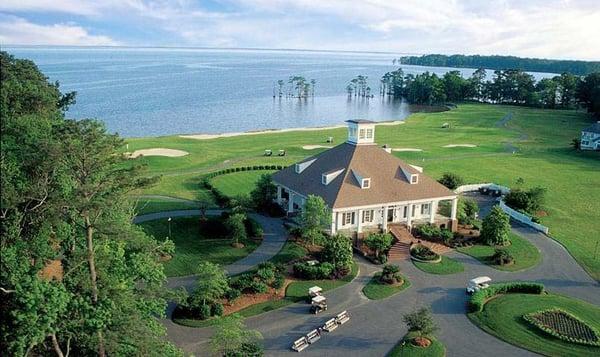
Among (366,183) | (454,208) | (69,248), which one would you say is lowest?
(454,208)

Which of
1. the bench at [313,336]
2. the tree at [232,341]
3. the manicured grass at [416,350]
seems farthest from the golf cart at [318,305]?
the tree at [232,341]

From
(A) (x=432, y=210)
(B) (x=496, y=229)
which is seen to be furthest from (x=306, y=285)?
(B) (x=496, y=229)

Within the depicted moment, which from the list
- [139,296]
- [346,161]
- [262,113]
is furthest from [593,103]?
[139,296]

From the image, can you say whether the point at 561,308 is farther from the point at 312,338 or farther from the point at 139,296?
the point at 139,296

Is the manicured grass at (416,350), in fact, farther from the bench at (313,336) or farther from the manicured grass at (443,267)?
the manicured grass at (443,267)

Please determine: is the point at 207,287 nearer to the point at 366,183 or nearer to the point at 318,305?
the point at 318,305
